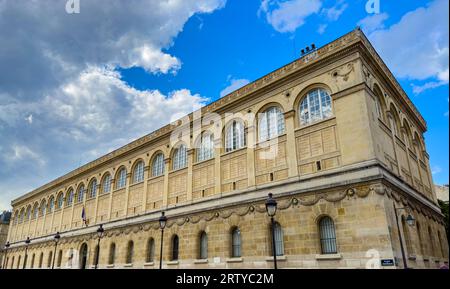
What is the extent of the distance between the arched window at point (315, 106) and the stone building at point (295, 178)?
0.06m

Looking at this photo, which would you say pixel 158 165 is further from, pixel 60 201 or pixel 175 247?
pixel 60 201

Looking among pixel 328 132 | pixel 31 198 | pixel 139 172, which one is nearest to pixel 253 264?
pixel 328 132

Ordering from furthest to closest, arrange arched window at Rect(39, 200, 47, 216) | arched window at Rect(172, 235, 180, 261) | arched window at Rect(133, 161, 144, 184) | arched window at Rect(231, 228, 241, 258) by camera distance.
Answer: arched window at Rect(39, 200, 47, 216)
arched window at Rect(133, 161, 144, 184)
arched window at Rect(172, 235, 180, 261)
arched window at Rect(231, 228, 241, 258)

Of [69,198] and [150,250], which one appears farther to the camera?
[69,198]

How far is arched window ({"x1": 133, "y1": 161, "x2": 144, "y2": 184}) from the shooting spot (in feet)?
99.3

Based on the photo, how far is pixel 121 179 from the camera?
32.6 m

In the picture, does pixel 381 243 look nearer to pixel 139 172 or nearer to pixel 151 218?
pixel 151 218

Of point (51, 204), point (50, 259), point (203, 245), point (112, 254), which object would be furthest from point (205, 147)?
point (51, 204)

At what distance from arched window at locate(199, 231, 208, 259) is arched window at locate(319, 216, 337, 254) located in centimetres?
825

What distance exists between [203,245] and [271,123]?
9.26 metres

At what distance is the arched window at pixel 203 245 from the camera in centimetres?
2180

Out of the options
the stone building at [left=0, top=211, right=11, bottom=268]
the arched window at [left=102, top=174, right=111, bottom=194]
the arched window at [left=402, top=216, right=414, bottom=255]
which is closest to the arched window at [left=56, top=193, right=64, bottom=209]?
the arched window at [left=102, top=174, right=111, bottom=194]

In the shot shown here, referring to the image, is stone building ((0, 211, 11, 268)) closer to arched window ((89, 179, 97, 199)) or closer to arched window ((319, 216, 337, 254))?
arched window ((89, 179, 97, 199))
